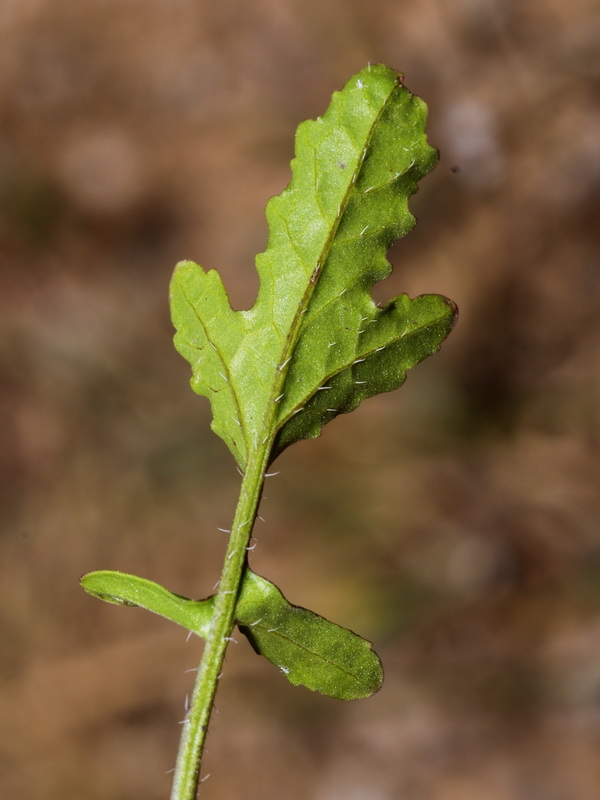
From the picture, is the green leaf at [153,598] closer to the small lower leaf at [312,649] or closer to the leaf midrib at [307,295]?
the small lower leaf at [312,649]

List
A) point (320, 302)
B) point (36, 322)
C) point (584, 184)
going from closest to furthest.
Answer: point (320, 302) → point (584, 184) → point (36, 322)

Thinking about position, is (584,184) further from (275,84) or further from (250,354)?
(250,354)

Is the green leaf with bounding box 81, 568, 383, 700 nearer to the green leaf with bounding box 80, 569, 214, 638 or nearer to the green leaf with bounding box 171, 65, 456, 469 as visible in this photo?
the green leaf with bounding box 80, 569, 214, 638

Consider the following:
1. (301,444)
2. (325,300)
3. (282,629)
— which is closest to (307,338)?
(325,300)

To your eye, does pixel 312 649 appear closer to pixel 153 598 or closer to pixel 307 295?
pixel 153 598

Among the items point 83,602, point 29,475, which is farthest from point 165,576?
point 29,475

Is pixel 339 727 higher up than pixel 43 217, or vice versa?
pixel 43 217

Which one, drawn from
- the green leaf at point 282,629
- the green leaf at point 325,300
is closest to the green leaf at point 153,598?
the green leaf at point 282,629

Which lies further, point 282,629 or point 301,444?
point 301,444
